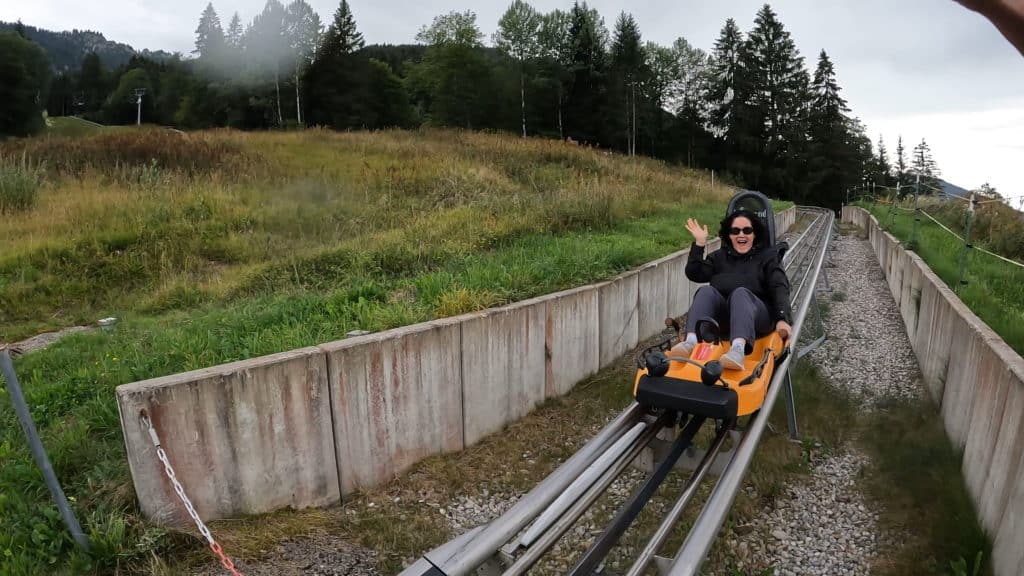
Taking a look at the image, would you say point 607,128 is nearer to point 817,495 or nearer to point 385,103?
point 385,103

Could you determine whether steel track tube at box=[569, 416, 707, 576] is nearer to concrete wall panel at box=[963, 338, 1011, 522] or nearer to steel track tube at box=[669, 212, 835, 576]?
steel track tube at box=[669, 212, 835, 576]

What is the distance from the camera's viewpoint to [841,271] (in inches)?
505

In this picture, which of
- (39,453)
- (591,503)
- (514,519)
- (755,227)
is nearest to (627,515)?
(591,503)

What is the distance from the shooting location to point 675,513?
10.3 ft

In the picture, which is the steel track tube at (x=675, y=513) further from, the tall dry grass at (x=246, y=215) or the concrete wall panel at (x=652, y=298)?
the tall dry grass at (x=246, y=215)

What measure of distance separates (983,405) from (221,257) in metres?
8.46

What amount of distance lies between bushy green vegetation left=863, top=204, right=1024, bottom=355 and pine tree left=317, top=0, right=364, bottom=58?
42966mm

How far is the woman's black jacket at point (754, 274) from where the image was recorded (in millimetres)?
4430

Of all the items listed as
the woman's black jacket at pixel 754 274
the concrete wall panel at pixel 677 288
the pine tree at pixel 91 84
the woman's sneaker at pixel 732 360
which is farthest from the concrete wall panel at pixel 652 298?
the pine tree at pixel 91 84

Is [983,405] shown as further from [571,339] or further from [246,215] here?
[246,215]

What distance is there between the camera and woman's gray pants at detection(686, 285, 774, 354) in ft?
13.4

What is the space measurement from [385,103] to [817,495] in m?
50.9

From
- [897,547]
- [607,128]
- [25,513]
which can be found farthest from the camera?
[607,128]

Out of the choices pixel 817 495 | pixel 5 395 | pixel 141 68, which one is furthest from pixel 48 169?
pixel 141 68
